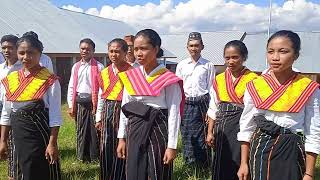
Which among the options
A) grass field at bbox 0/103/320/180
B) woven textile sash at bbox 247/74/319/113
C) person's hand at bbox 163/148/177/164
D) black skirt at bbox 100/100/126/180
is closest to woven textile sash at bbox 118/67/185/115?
person's hand at bbox 163/148/177/164

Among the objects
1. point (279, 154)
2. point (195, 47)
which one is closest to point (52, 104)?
point (279, 154)

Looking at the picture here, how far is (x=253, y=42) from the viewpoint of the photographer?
34906 mm

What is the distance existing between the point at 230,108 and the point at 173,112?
956mm

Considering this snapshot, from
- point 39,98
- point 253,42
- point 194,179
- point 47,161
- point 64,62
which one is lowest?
point 194,179

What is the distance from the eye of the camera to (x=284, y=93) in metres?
2.60

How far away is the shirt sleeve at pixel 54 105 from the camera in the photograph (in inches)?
134

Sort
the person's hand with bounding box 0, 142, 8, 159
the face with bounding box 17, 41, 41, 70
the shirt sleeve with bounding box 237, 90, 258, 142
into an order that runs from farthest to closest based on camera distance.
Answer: the person's hand with bounding box 0, 142, 8, 159 → the face with bounding box 17, 41, 41, 70 → the shirt sleeve with bounding box 237, 90, 258, 142

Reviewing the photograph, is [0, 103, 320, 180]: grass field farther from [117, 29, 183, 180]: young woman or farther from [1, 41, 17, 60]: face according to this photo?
[117, 29, 183, 180]: young woman

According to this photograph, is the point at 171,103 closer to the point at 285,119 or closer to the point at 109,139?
the point at 285,119

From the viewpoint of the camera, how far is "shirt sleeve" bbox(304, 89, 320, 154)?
253 centimetres

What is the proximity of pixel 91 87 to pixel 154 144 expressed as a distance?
253 centimetres

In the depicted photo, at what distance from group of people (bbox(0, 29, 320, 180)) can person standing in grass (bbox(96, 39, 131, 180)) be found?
0.01 m

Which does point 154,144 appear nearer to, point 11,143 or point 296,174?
point 296,174

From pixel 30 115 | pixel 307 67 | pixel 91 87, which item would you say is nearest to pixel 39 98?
pixel 30 115
